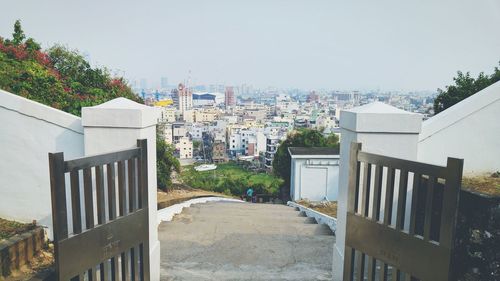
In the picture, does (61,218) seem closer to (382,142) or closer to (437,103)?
(382,142)

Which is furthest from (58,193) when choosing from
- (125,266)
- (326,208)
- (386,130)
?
(326,208)

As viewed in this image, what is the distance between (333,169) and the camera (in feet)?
56.2

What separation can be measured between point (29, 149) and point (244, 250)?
2.96m

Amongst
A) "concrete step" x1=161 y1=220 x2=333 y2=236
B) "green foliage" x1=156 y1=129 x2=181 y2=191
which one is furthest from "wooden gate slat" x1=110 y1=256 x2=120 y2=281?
"green foliage" x1=156 y1=129 x2=181 y2=191

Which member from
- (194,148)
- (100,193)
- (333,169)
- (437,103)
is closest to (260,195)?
(333,169)

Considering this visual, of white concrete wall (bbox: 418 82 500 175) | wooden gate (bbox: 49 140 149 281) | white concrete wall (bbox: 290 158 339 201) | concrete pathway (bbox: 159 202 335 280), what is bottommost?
white concrete wall (bbox: 290 158 339 201)

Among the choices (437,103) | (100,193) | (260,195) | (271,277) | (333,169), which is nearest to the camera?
(100,193)

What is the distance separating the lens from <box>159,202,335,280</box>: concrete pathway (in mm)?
4285

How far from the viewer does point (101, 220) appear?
2.96 metres

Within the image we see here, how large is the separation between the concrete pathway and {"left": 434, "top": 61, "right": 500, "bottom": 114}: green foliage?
722 centimetres

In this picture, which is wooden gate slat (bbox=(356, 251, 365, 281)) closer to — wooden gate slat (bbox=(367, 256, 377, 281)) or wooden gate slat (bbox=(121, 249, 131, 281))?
wooden gate slat (bbox=(367, 256, 377, 281))

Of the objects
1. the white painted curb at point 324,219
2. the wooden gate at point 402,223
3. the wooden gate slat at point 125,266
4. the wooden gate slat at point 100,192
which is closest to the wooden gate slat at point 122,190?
the wooden gate slat at point 100,192

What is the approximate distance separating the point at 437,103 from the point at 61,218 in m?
12.2

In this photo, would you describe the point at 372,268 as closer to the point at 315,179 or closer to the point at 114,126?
the point at 114,126
